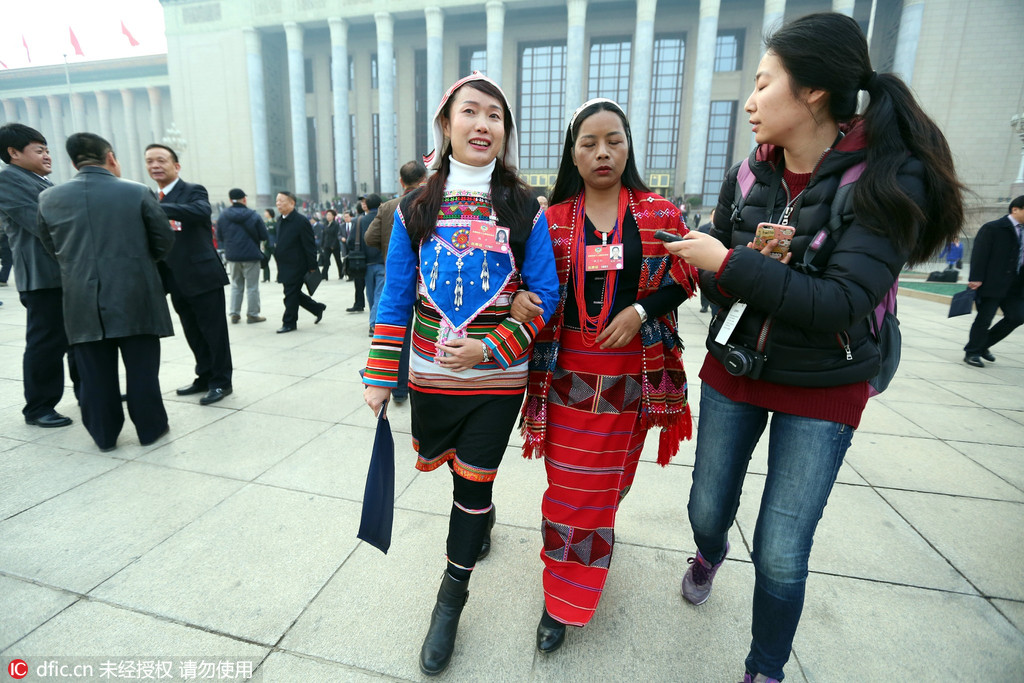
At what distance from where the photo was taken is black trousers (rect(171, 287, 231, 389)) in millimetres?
4309

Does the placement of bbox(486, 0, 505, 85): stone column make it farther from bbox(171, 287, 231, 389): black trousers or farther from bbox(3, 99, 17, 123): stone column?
bbox(3, 99, 17, 123): stone column

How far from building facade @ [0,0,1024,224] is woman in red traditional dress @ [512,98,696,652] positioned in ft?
102

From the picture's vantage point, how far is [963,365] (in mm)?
6188

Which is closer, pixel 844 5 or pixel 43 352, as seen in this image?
pixel 43 352

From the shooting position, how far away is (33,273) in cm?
360

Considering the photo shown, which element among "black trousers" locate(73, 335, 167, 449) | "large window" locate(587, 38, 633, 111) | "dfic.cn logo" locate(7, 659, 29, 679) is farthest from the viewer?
"large window" locate(587, 38, 633, 111)

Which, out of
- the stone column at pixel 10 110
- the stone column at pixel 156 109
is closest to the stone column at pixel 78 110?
the stone column at pixel 156 109

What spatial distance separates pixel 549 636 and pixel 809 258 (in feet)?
5.05

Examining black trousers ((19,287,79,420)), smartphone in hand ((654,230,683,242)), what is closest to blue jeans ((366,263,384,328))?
black trousers ((19,287,79,420))

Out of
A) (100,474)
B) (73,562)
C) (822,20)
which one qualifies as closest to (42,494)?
(100,474)

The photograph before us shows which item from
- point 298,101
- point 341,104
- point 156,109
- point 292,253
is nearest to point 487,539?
point 292,253

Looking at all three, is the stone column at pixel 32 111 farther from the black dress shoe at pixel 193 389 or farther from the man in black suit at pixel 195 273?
the black dress shoe at pixel 193 389

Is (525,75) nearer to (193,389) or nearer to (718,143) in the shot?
(718,143)

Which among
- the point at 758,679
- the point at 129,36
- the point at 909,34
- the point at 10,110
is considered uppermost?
the point at 129,36
